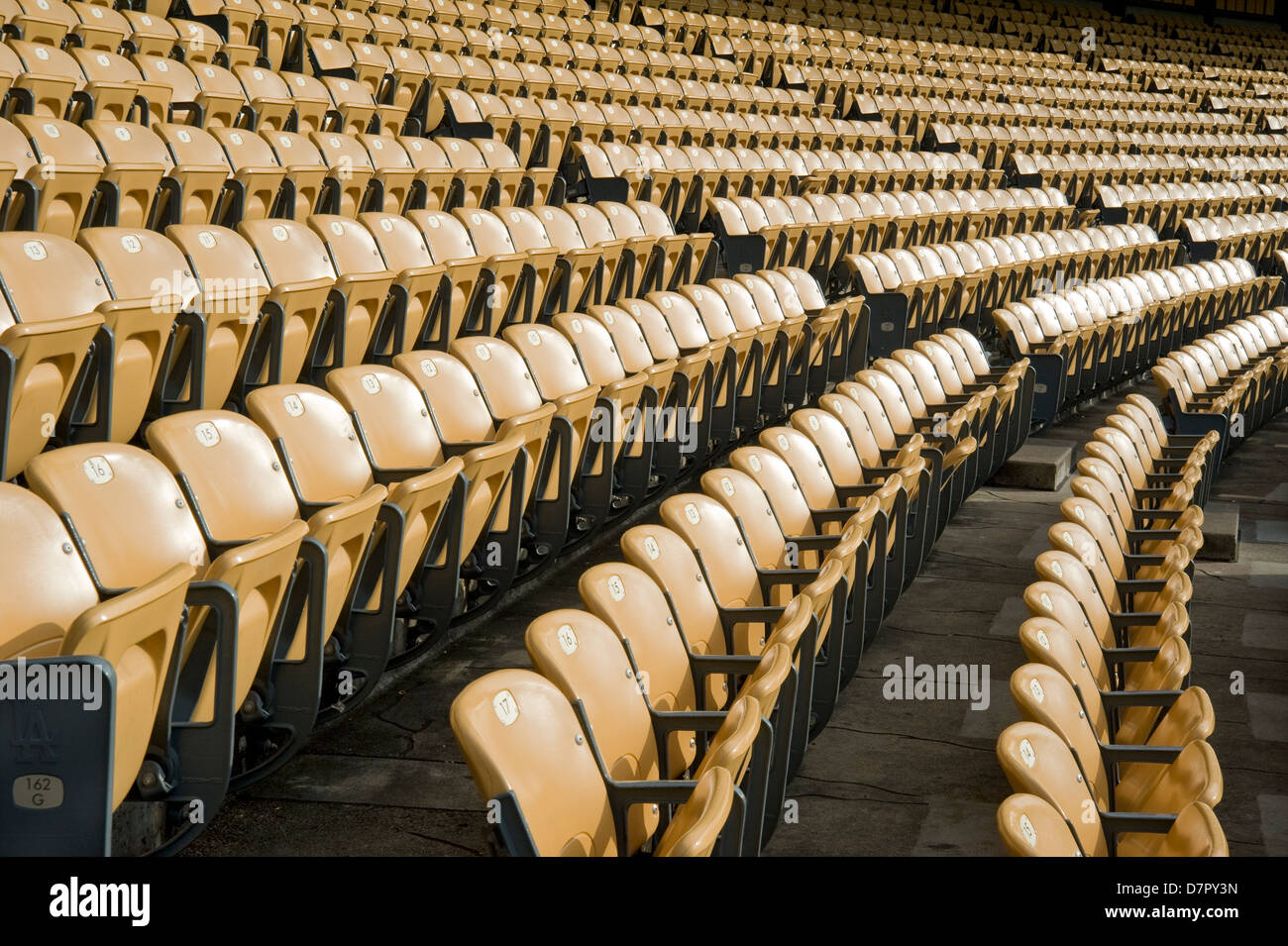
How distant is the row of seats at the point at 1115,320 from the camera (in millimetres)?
3361

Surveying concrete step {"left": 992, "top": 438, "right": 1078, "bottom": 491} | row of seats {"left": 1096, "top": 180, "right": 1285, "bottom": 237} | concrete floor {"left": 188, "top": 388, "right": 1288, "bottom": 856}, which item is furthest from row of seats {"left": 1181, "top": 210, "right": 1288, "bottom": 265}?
concrete floor {"left": 188, "top": 388, "right": 1288, "bottom": 856}

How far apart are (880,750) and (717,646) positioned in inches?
12.2

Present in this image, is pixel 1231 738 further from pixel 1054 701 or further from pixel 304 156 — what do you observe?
pixel 304 156

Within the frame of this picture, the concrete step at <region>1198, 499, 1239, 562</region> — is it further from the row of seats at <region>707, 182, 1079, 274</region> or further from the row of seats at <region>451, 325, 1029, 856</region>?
the row of seats at <region>707, 182, 1079, 274</region>

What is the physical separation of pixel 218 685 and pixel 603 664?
11.9 inches

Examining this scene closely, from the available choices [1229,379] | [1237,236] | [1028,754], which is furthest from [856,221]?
[1028,754]

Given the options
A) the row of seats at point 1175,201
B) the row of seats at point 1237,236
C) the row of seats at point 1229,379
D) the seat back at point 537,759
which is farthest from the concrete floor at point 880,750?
the row of seats at point 1175,201

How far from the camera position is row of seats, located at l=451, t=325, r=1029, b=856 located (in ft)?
3.08

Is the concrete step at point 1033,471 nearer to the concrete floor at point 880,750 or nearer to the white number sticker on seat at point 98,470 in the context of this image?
the concrete floor at point 880,750

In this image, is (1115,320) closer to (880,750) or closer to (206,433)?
(880,750)

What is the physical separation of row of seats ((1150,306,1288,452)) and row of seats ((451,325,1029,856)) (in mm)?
1138

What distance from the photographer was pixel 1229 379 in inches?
143

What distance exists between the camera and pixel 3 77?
8.69 ft
